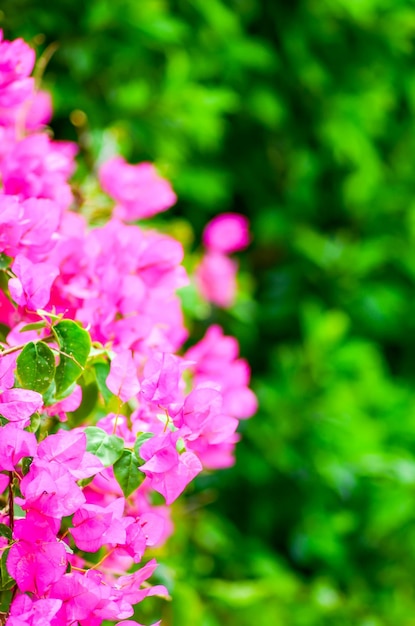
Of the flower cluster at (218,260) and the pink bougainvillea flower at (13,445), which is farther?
the flower cluster at (218,260)

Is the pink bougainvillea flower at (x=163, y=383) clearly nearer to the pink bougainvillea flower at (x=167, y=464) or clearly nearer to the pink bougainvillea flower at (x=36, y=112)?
the pink bougainvillea flower at (x=167, y=464)

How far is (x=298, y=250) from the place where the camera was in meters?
2.09

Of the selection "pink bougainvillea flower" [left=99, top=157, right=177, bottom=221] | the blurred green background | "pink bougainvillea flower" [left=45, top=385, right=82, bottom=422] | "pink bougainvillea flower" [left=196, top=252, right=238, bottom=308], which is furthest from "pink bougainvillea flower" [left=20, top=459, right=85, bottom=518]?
"pink bougainvillea flower" [left=196, top=252, right=238, bottom=308]

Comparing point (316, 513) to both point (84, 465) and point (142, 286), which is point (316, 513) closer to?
point (142, 286)

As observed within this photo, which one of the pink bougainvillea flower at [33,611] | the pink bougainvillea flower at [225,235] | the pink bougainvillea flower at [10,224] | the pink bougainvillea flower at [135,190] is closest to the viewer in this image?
the pink bougainvillea flower at [33,611]

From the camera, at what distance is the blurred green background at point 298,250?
156 centimetres

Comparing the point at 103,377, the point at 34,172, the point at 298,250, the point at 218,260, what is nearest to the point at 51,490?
the point at 103,377

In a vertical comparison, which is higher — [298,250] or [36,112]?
[36,112]

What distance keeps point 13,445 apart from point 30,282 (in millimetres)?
131

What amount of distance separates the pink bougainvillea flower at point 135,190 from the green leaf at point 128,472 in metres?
0.51

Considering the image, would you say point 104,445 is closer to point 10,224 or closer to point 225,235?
point 10,224

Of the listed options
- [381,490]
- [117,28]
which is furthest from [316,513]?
[117,28]

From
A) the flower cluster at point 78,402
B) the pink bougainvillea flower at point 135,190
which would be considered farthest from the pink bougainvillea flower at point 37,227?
the pink bougainvillea flower at point 135,190

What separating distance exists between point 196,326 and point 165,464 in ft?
3.85
